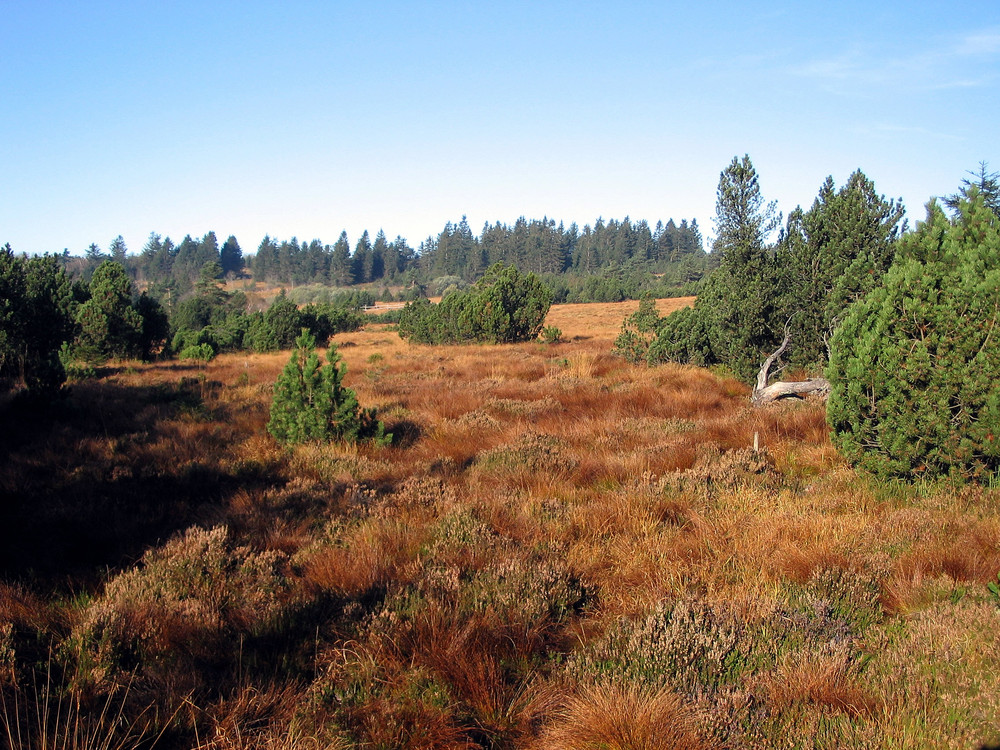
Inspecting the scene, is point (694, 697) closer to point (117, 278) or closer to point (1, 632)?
point (1, 632)

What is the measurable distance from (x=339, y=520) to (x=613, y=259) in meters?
99.2

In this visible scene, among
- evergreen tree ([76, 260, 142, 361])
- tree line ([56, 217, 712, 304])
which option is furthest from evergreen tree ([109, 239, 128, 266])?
evergreen tree ([76, 260, 142, 361])

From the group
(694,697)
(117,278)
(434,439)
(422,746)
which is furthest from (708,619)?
(117,278)

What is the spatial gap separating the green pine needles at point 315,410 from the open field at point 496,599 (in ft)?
1.67

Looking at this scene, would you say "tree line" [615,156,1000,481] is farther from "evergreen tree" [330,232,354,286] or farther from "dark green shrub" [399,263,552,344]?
"evergreen tree" [330,232,354,286]

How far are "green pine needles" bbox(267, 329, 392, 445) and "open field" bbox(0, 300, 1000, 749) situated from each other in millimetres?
511

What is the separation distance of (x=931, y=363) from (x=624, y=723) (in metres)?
4.18

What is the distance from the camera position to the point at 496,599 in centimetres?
321

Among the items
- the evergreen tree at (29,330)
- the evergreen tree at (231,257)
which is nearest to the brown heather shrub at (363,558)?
the evergreen tree at (29,330)

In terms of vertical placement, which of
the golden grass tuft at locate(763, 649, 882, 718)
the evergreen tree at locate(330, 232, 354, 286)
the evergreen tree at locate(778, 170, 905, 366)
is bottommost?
the golden grass tuft at locate(763, 649, 882, 718)

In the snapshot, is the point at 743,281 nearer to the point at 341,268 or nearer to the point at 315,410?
the point at 315,410

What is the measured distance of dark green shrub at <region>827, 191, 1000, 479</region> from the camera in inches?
181

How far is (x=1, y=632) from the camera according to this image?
2725mm

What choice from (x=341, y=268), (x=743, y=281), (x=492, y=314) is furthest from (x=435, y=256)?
(x=743, y=281)
